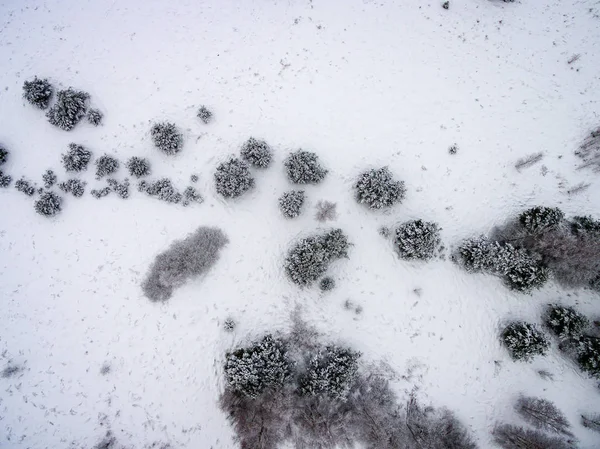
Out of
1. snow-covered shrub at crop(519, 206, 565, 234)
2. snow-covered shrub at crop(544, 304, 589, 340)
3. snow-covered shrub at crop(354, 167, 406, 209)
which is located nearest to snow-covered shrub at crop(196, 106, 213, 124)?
snow-covered shrub at crop(354, 167, 406, 209)

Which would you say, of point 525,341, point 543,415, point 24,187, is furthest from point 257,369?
point 24,187

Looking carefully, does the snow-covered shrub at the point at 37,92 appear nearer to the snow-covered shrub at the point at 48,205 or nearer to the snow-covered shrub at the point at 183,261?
the snow-covered shrub at the point at 48,205

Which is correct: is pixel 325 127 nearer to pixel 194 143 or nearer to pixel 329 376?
pixel 194 143

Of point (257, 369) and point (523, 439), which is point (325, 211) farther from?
point (523, 439)

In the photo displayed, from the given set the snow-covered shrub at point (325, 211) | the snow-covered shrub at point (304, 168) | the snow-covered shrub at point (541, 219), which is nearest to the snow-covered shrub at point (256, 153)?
the snow-covered shrub at point (304, 168)

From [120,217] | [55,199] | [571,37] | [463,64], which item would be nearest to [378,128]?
[463,64]
